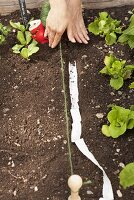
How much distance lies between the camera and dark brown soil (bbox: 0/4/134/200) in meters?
1.96

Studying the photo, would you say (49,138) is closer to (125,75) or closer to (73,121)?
(73,121)

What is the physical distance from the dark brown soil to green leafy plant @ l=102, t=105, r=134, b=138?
1.3 inches

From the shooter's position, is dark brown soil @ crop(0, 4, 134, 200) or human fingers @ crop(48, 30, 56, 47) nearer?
dark brown soil @ crop(0, 4, 134, 200)

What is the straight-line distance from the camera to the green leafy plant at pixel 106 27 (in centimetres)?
250

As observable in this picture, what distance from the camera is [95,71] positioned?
2398mm

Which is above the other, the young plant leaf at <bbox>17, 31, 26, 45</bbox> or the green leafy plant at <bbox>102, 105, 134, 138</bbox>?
the young plant leaf at <bbox>17, 31, 26, 45</bbox>

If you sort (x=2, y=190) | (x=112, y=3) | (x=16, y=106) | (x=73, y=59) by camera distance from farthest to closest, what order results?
(x=112, y=3) < (x=73, y=59) < (x=16, y=106) < (x=2, y=190)

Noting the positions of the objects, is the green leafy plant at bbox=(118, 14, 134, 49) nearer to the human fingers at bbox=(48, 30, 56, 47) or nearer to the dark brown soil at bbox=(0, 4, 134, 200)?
the dark brown soil at bbox=(0, 4, 134, 200)

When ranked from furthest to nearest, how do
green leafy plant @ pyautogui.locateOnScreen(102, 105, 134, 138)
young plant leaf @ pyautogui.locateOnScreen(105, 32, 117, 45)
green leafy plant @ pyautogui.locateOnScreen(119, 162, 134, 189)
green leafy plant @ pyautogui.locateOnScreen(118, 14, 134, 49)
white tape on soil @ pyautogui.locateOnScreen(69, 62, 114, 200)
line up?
young plant leaf @ pyautogui.locateOnScreen(105, 32, 117, 45) < green leafy plant @ pyautogui.locateOnScreen(118, 14, 134, 49) < green leafy plant @ pyautogui.locateOnScreen(102, 105, 134, 138) < white tape on soil @ pyautogui.locateOnScreen(69, 62, 114, 200) < green leafy plant @ pyautogui.locateOnScreen(119, 162, 134, 189)

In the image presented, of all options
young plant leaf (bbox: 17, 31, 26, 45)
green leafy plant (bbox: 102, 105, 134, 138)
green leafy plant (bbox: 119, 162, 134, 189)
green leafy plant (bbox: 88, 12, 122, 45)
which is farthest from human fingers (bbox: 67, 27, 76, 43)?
green leafy plant (bbox: 119, 162, 134, 189)

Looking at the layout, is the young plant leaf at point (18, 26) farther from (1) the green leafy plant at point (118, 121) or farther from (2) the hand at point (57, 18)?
(1) the green leafy plant at point (118, 121)

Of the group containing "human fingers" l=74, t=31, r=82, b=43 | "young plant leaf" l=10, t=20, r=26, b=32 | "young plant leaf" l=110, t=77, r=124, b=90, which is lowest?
"young plant leaf" l=110, t=77, r=124, b=90

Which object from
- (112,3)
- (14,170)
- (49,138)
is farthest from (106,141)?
(112,3)

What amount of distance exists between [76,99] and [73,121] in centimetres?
13
